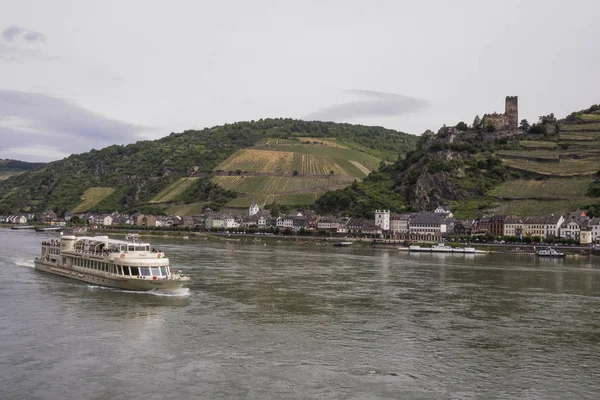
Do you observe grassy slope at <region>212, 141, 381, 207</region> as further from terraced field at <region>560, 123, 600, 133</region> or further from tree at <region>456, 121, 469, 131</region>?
terraced field at <region>560, 123, 600, 133</region>

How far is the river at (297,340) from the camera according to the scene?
60.8 feet

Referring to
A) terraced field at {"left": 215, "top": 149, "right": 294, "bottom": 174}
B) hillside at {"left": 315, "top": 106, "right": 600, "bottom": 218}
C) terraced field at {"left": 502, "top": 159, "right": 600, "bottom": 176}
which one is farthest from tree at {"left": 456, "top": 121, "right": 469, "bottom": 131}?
terraced field at {"left": 215, "top": 149, "right": 294, "bottom": 174}

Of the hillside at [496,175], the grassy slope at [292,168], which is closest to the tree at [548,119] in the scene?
the hillside at [496,175]

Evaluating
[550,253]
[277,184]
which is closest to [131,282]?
[550,253]

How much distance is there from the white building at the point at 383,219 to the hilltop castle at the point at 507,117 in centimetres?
4692

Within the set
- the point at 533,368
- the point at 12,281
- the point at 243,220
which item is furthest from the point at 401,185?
the point at 533,368

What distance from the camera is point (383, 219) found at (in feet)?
389

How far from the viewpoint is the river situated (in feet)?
60.8

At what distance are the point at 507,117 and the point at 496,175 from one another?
121 feet

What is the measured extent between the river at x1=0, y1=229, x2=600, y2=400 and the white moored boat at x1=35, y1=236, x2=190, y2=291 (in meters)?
0.83

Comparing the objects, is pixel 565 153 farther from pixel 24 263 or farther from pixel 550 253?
pixel 24 263

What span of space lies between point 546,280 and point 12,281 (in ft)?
132

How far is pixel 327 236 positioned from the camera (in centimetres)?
11875

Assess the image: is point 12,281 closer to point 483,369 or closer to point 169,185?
point 483,369
